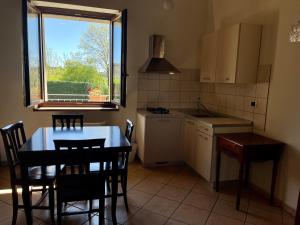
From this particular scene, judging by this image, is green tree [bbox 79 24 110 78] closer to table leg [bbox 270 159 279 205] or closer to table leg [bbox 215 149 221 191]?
table leg [bbox 215 149 221 191]

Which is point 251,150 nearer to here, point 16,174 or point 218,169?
point 218,169

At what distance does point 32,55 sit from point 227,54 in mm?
2458

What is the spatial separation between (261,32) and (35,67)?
2884 millimetres

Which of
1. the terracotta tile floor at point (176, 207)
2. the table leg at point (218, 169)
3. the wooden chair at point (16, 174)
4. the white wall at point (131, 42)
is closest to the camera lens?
the wooden chair at point (16, 174)

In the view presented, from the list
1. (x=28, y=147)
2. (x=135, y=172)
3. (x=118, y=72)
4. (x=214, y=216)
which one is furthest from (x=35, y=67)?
(x=214, y=216)

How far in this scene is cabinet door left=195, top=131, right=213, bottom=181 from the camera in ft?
9.45

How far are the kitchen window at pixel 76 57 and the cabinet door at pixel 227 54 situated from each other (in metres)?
1.29

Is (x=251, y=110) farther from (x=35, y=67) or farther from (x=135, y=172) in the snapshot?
(x=35, y=67)

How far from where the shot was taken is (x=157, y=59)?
3.52 metres

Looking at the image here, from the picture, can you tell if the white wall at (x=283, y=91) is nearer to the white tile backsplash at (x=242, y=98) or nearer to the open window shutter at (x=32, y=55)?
the white tile backsplash at (x=242, y=98)

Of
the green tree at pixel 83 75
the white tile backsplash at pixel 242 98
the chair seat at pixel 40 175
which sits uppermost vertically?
the green tree at pixel 83 75

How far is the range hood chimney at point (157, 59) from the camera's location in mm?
3428

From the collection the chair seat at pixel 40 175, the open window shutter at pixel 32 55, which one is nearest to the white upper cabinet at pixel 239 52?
the chair seat at pixel 40 175

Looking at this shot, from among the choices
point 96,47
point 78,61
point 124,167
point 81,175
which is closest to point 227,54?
point 124,167
